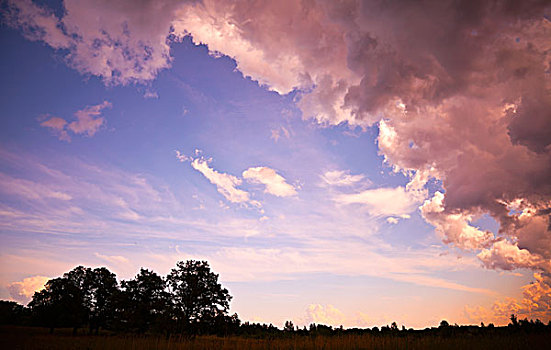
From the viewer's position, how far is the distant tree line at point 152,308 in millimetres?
40816

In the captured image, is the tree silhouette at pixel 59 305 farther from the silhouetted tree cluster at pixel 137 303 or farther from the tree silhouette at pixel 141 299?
the tree silhouette at pixel 141 299

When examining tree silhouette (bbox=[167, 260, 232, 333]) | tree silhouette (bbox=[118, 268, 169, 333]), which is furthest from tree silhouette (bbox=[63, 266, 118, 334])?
tree silhouette (bbox=[167, 260, 232, 333])

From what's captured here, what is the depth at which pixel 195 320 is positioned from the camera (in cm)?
4556

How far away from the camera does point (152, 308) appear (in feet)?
166

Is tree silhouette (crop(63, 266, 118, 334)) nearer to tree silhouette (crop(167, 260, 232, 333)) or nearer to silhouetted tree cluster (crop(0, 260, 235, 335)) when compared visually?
silhouetted tree cluster (crop(0, 260, 235, 335))

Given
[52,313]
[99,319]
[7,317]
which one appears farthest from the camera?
[7,317]

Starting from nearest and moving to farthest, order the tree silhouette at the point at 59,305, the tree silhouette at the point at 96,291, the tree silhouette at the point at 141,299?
the tree silhouette at the point at 141,299, the tree silhouette at the point at 59,305, the tree silhouette at the point at 96,291

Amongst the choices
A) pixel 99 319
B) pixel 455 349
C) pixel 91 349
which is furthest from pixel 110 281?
pixel 455 349

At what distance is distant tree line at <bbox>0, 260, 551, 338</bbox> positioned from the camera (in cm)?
4082

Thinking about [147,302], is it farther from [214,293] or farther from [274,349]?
[274,349]

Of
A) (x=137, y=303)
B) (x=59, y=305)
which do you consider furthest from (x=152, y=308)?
(x=59, y=305)

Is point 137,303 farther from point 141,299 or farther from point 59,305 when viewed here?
point 59,305

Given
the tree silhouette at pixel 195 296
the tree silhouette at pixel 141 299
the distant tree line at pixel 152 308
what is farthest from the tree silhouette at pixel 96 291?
the tree silhouette at pixel 195 296

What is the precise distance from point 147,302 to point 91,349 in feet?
145
